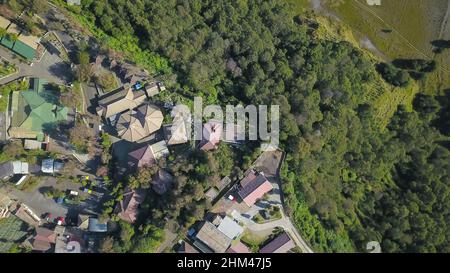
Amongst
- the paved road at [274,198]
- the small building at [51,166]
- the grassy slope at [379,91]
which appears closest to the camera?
the small building at [51,166]

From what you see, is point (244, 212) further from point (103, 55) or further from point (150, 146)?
point (103, 55)

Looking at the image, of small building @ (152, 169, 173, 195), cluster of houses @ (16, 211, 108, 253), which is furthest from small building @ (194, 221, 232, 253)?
cluster of houses @ (16, 211, 108, 253)

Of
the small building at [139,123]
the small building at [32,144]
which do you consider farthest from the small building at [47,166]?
the small building at [139,123]

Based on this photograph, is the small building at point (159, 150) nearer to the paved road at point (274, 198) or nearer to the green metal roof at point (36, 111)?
the paved road at point (274, 198)

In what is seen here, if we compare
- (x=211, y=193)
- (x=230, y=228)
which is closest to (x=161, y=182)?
(x=211, y=193)

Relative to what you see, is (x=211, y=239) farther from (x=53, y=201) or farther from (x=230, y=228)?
(x=53, y=201)

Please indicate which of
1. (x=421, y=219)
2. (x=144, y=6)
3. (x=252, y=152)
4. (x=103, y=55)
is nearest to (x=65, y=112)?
(x=103, y=55)

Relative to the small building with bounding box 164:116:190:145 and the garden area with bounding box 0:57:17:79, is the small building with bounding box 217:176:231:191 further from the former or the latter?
the garden area with bounding box 0:57:17:79
